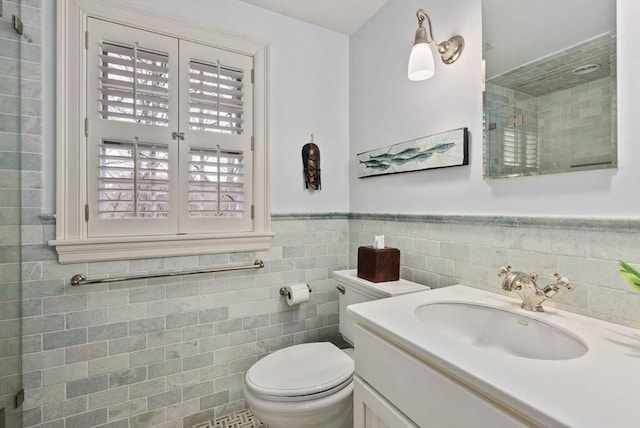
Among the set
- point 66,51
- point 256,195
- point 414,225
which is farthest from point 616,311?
point 66,51

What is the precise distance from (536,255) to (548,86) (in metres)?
0.60

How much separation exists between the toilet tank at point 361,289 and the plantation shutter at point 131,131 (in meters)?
0.98

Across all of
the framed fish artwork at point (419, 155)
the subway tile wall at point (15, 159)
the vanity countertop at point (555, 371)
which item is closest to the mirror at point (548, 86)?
the framed fish artwork at point (419, 155)

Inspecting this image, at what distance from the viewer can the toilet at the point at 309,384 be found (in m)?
1.25

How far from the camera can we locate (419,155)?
61.9 inches

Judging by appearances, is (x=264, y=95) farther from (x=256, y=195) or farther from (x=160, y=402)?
(x=160, y=402)

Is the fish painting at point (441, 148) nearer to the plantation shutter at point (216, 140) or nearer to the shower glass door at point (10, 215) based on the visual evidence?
the plantation shutter at point (216, 140)

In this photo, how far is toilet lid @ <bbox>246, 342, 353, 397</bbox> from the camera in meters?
1.29

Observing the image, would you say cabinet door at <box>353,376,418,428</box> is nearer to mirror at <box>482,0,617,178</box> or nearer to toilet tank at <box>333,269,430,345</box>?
toilet tank at <box>333,269,430,345</box>

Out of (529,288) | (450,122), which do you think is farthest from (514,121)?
(529,288)

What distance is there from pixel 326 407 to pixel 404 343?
2.28ft

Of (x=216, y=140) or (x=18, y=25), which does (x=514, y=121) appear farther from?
(x=18, y=25)

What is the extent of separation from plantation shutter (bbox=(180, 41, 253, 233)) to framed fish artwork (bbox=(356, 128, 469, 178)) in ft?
2.47

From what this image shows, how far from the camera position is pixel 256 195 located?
185 cm
